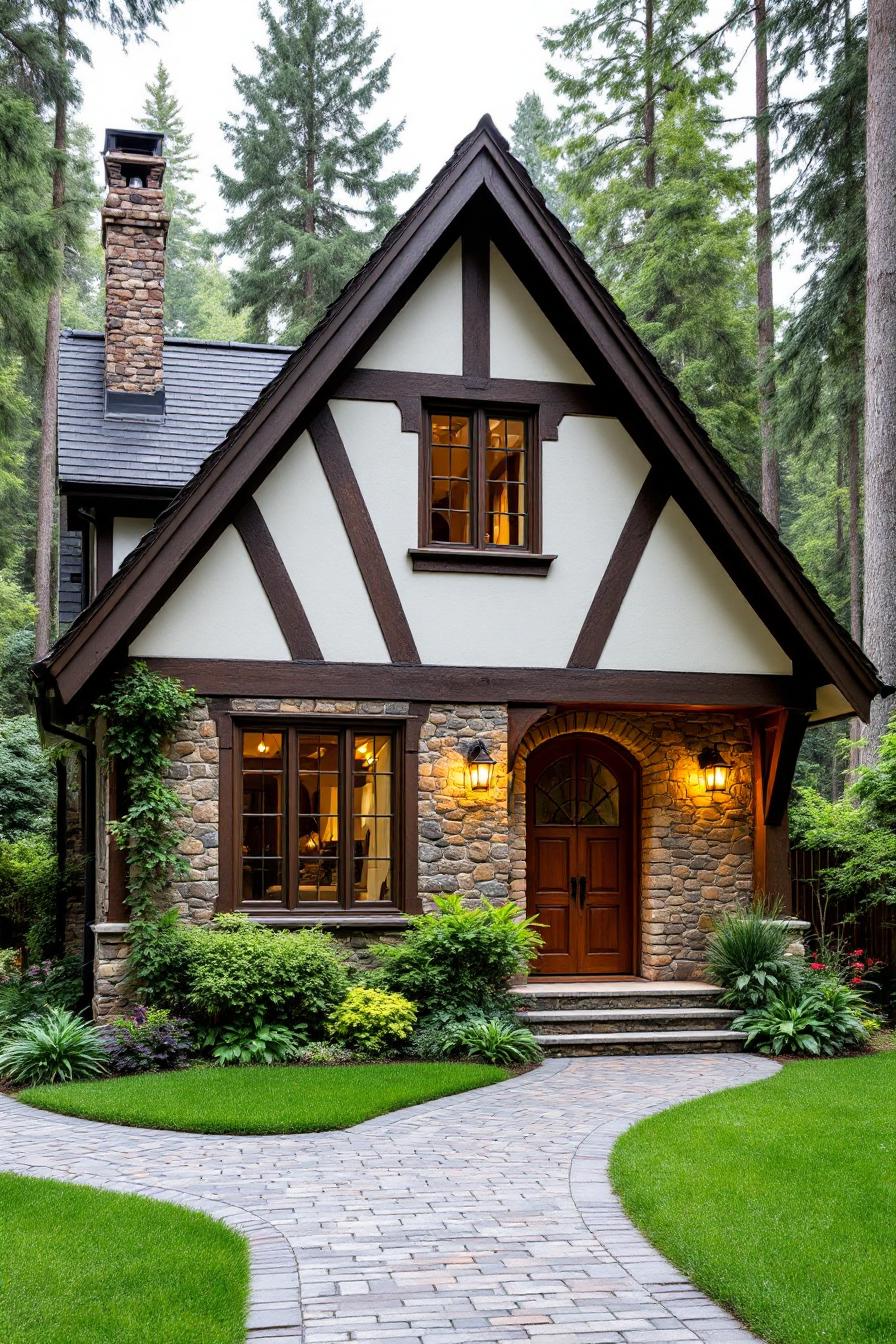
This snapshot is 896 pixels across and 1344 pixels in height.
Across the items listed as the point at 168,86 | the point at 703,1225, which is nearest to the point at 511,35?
the point at 168,86

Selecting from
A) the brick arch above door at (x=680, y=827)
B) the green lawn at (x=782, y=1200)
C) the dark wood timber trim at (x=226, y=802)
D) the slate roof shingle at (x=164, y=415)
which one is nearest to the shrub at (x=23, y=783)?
the slate roof shingle at (x=164, y=415)

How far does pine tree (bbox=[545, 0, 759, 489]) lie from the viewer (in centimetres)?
2275

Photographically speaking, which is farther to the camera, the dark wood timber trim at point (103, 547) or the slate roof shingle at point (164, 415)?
the dark wood timber trim at point (103, 547)

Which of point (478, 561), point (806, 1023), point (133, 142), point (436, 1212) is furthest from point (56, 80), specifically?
point (436, 1212)

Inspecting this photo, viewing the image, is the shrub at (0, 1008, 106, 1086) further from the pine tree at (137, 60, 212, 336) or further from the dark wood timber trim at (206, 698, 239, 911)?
the pine tree at (137, 60, 212, 336)

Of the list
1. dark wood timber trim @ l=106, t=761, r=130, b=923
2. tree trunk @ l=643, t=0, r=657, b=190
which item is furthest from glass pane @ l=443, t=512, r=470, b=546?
tree trunk @ l=643, t=0, r=657, b=190

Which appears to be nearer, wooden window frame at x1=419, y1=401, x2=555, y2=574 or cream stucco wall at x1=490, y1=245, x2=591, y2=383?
wooden window frame at x1=419, y1=401, x2=555, y2=574

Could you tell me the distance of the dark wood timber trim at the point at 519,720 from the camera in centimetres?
1136

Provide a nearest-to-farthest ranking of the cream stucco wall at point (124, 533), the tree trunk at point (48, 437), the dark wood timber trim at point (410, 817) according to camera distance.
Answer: the dark wood timber trim at point (410, 817)
the cream stucco wall at point (124, 533)
the tree trunk at point (48, 437)

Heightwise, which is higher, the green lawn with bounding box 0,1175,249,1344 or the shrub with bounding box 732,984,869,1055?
the green lawn with bounding box 0,1175,249,1344

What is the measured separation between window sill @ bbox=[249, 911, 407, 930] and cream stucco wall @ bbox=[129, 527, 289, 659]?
2287 mm

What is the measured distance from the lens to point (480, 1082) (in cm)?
904

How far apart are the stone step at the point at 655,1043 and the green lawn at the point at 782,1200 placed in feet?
6.20

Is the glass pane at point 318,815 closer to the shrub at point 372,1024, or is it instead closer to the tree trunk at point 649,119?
the shrub at point 372,1024
